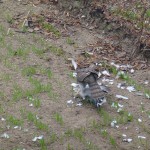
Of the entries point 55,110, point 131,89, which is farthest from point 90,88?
point 131,89

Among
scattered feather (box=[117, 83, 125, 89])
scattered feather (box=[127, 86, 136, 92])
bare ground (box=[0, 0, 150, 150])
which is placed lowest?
bare ground (box=[0, 0, 150, 150])

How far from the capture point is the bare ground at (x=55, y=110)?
643cm

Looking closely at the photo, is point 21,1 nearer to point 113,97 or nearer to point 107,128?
point 113,97

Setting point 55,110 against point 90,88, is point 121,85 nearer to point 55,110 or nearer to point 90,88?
point 90,88

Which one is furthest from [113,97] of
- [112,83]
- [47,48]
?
[47,48]

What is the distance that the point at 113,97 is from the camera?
7504 mm

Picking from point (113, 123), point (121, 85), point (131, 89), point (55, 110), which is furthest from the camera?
point (121, 85)

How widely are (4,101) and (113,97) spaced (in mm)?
1644

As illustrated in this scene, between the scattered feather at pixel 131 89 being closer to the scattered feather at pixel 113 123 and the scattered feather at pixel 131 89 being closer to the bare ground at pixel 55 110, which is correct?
the bare ground at pixel 55 110

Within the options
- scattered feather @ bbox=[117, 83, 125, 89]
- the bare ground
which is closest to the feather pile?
the bare ground

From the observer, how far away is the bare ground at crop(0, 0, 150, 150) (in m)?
6.43

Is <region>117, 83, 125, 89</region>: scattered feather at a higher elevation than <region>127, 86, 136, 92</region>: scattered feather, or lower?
lower

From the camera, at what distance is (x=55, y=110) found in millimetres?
7129

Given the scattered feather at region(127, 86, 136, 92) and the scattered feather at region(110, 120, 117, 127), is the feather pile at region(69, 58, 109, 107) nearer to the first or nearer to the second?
the scattered feather at region(110, 120, 117, 127)
